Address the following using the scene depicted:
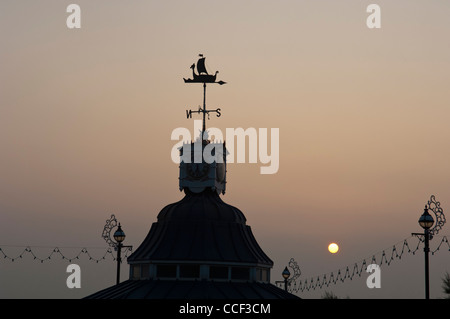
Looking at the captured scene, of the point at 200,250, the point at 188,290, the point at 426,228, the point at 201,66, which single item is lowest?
the point at 188,290

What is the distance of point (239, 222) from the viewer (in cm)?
7581

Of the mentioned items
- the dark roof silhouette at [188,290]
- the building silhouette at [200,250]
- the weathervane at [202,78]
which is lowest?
the dark roof silhouette at [188,290]

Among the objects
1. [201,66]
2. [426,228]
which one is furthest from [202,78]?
[426,228]

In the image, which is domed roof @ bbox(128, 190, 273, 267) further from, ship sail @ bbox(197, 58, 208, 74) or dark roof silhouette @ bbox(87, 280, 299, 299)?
ship sail @ bbox(197, 58, 208, 74)

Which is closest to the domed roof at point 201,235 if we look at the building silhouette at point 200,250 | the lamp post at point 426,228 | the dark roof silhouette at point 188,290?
the building silhouette at point 200,250

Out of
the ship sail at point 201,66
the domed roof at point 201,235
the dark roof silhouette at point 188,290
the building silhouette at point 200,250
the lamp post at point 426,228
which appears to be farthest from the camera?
the ship sail at point 201,66

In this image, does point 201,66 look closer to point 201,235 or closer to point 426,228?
point 201,235

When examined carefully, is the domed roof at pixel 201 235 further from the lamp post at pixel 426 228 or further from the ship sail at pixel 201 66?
the lamp post at pixel 426 228

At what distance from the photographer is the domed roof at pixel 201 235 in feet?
235

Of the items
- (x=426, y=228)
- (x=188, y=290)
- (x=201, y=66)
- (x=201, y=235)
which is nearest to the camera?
(x=426, y=228)

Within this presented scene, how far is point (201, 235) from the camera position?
73.4 meters

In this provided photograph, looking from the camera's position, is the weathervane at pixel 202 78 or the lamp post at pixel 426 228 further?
the weathervane at pixel 202 78
